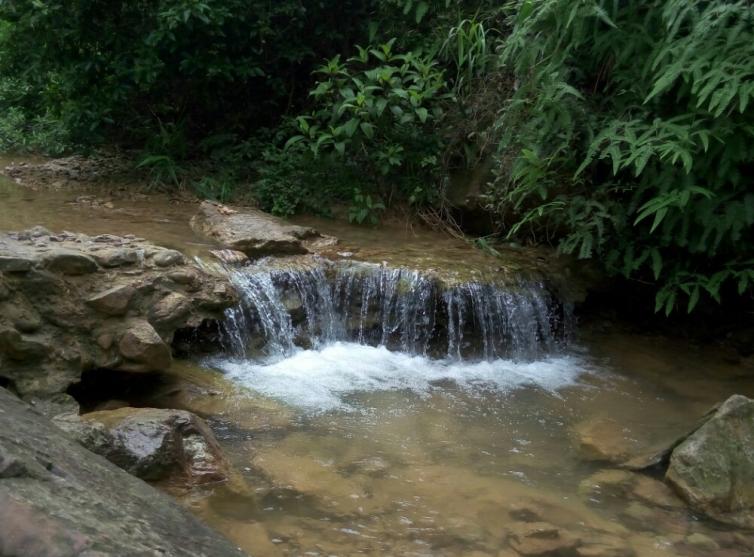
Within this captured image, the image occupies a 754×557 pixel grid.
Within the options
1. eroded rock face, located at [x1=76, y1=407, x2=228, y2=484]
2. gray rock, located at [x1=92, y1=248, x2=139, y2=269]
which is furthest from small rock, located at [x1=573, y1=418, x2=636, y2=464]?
gray rock, located at [x1=92, y1=248, x2=139, y2=269]

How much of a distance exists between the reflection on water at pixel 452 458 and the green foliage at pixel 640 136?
0.94 metres

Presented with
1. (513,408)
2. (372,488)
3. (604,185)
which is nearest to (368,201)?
(604,185)

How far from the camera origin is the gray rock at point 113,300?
432cm

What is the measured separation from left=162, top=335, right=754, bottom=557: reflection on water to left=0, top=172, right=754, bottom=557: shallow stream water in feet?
0.03

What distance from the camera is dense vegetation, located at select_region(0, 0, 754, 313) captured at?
5352 mm

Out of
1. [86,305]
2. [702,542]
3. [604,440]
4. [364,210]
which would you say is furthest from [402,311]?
[702,542]

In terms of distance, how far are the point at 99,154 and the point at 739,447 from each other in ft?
25.1

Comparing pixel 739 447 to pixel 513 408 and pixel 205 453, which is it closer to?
pixel 513 408

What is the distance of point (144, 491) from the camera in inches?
103

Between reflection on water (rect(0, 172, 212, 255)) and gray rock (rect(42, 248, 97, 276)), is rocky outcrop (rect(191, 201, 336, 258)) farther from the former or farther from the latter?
gray rock (rect(42, 248, 97, 276))

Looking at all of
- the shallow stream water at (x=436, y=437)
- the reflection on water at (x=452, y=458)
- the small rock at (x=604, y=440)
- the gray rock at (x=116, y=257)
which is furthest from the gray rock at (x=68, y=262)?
the small rock at (x=604, y=440)

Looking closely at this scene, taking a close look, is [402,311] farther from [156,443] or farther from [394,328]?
[156,443]

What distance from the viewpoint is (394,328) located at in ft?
20.1

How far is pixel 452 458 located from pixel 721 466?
137 centimetres
